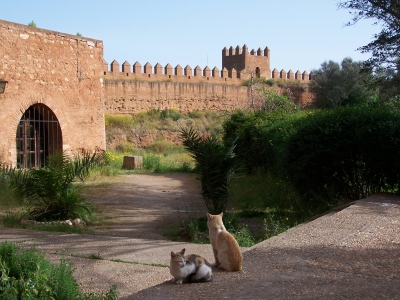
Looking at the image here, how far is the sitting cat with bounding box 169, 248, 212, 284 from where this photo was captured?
4195 mm

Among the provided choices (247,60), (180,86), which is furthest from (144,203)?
(247,60)

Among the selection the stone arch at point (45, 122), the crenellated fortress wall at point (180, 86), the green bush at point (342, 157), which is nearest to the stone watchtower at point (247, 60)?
the crenellated fortress wall at point (180, 86)

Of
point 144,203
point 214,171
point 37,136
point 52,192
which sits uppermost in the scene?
point 37,136

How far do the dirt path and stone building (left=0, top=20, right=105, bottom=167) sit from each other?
2.13m

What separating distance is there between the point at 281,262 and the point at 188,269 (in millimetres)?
1093

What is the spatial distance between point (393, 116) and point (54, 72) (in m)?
10.8

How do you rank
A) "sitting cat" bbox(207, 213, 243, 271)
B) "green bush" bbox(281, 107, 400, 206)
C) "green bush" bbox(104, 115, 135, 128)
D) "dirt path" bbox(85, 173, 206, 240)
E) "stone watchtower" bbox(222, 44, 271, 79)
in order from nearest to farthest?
"sitting cat" bbox(207, 213, 243, 271)
"green bush" bbox(281, 107, 400, 206)
"dirt path" bbox(85, 173, 206, 240)
"green bush" bbox(104, 115, 135, 128)
"stone watchtower" bbox(222, 44, 271, 79)

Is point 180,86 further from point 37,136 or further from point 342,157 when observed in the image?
point 342,157

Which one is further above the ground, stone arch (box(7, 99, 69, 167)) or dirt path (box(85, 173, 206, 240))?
stone arch (box(7, 99, 69, 167))

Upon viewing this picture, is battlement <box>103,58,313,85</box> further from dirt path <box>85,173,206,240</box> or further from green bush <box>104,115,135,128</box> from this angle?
dirt path <box>85,173,206,240</box>

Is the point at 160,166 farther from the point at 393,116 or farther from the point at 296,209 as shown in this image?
the point at 393,116

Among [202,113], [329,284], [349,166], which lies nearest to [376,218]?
[349,166]

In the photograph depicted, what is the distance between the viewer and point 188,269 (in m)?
4.23

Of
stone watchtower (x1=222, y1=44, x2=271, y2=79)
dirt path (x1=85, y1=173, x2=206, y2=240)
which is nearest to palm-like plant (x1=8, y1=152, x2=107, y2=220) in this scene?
dirt path (x1=85, y1=173, x2=206, y2=240)
